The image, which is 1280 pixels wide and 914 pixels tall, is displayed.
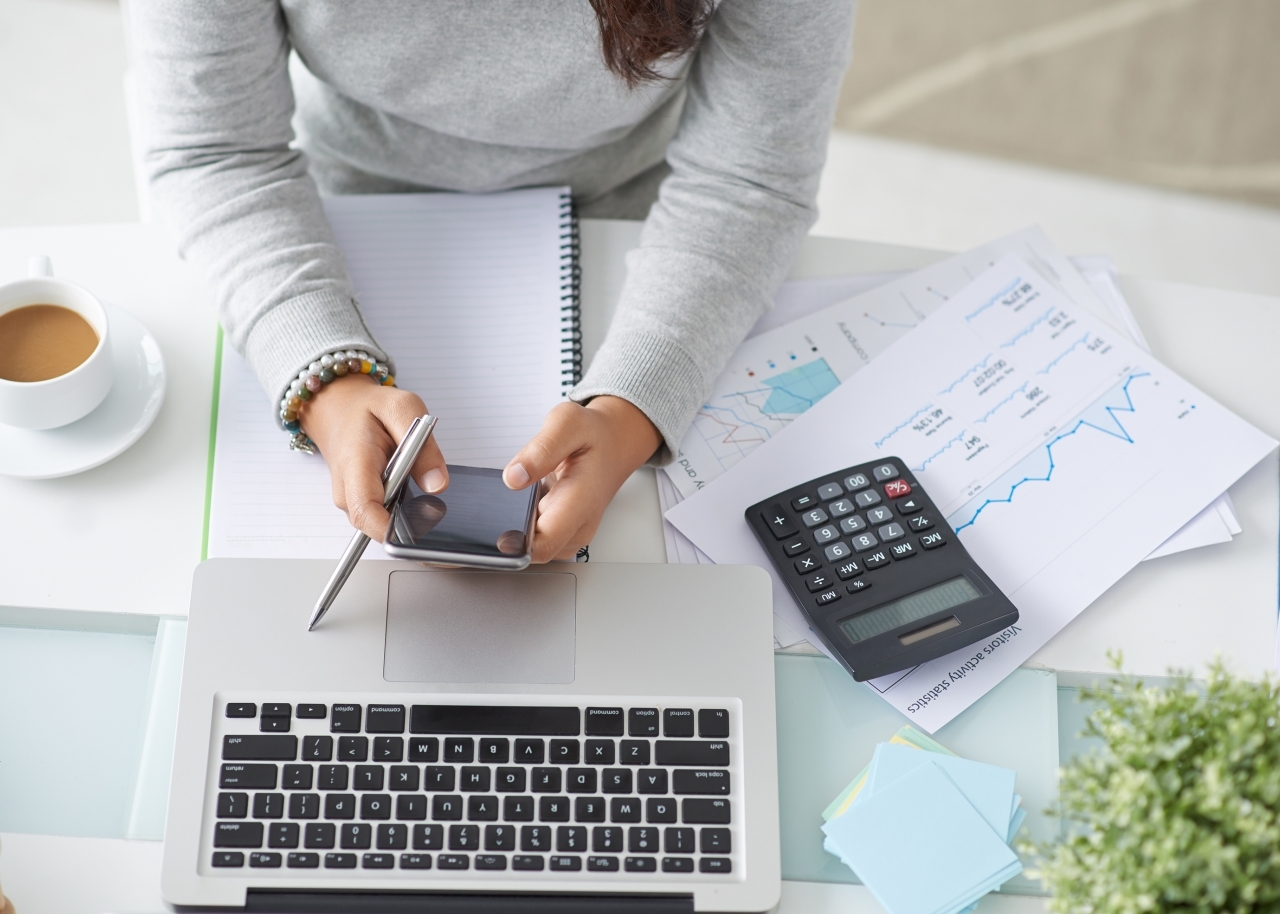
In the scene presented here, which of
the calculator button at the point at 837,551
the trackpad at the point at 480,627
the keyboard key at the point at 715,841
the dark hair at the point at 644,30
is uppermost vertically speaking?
the dark hair at the point at 644,30

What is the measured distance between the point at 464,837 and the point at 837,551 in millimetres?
285

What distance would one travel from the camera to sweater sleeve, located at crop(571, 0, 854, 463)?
71cm

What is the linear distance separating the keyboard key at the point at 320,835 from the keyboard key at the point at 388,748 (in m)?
0.04

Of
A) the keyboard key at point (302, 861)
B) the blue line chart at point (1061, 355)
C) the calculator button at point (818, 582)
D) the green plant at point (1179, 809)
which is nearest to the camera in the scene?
the green plant at point (1179, 809)

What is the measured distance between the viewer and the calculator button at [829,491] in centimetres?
69

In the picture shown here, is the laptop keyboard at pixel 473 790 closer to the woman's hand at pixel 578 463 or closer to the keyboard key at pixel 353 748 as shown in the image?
the keyboard key at pixel 353 748

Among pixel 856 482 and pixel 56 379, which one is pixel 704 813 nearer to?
pixel 856 482

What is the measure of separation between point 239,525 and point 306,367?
0.11m

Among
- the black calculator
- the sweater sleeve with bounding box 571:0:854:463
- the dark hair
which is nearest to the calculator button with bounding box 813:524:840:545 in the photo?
the black calculator

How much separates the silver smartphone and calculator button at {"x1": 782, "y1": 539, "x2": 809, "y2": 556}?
0.17 metres

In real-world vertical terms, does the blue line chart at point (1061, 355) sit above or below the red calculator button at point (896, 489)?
above

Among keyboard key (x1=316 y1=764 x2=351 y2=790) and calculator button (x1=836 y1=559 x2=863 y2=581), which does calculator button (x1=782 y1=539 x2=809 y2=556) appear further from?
keyboard key (x1=316 y1=764 x2=351 y2=790)

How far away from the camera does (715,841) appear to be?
571mm

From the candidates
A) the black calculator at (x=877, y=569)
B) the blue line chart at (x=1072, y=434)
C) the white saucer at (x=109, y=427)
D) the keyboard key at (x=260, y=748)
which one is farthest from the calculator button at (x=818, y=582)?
the white saucer at (x=109, y=427)
